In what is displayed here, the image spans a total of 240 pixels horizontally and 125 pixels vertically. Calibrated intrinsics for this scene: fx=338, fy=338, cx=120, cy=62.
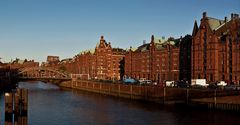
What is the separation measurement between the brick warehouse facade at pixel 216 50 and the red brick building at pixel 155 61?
1354cm

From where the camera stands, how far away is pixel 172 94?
72125 mm

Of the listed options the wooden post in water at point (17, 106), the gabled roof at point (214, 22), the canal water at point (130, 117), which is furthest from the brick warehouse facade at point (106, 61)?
the wooden post in water at point (17, 106)

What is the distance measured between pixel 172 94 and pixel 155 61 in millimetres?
47564

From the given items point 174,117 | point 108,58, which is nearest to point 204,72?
point 174,117

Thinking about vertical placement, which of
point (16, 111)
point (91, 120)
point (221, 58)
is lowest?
point (91, 120)

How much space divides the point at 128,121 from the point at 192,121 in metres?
9.18

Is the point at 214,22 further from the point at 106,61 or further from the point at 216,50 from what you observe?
the point at 106,61

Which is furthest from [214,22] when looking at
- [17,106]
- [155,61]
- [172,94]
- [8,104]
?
[8,104]

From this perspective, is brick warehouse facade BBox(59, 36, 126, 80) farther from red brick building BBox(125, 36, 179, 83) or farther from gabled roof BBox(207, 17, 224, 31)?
gabled roof BBox(207, 17, 224, 31)

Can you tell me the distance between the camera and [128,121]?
161 feet

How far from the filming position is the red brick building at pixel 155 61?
110 metres

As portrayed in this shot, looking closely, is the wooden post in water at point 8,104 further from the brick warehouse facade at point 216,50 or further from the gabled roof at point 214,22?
the gabled roof at point 214,22

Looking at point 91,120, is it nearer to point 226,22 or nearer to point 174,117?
point 174,117

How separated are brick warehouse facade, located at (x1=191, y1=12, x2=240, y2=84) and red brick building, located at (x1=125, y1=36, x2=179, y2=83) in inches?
533
